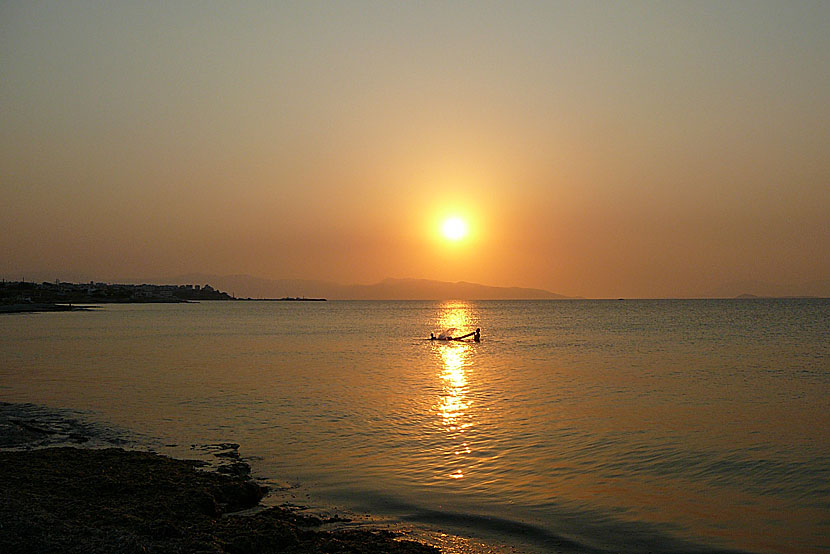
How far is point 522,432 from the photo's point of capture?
18328mm

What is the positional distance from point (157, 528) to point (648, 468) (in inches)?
419

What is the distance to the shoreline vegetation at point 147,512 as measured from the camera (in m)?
8.45

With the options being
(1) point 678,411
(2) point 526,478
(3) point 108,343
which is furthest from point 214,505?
(3) point 108,343

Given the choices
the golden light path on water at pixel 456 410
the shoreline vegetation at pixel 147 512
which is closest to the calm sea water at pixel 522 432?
the golden light path on water at pixel 456 410

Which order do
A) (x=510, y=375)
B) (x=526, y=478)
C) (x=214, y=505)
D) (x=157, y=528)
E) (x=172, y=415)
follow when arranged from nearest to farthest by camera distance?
(x=157, y=528) → (x=214, y=505) → (x=526, y=478) → (x=172, y=415) → (x=510, y=375)

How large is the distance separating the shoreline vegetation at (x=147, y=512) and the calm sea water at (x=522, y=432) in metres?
1.47

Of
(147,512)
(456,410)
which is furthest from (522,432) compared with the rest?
(147,512)

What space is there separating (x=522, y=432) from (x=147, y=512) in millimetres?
11063

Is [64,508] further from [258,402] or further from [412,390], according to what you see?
[412,390]

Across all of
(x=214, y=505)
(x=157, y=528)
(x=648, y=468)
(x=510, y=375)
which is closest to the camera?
(x=157, y=528)

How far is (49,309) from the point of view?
131m

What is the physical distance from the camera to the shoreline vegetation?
27.7ft

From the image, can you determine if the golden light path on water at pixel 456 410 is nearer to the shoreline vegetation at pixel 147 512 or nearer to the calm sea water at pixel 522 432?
the calm sea water at pixel 522 432

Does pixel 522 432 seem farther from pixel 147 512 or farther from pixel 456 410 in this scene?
pixel 147 512
